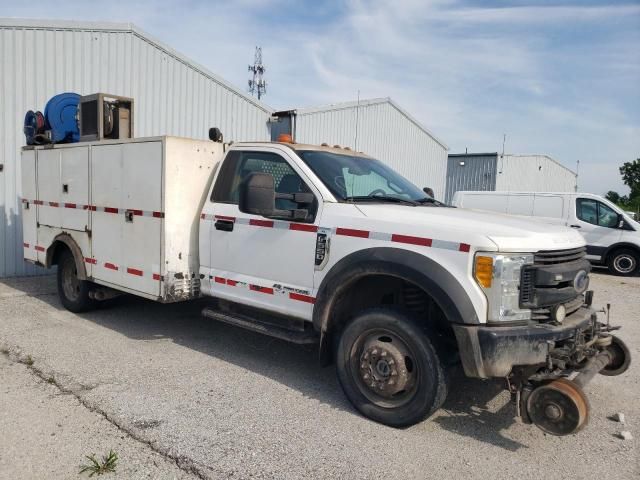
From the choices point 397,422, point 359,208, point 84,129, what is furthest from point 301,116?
point 397,422

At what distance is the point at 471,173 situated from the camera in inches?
1061

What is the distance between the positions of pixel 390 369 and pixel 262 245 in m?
1.65

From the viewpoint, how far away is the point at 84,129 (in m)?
6.97

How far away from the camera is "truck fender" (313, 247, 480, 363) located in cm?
361

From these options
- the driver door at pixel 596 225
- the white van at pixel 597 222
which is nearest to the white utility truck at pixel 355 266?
the white van at pixel 597 222

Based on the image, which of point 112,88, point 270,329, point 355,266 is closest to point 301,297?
point 270,329

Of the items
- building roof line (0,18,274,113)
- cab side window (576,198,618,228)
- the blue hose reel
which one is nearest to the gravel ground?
the blue hose reel

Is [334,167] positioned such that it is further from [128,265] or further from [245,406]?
[128,265]

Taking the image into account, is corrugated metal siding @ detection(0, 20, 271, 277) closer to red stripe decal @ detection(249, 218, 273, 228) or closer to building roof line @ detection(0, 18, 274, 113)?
building roof line @ detection(0, 18, 274, 113)

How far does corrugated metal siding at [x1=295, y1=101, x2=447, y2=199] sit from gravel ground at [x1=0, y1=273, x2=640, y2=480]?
372 inches

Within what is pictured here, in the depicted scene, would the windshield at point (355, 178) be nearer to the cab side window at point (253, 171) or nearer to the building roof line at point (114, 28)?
the cab side window at point (253, 171)

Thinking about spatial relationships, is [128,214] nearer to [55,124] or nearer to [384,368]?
[55,124]

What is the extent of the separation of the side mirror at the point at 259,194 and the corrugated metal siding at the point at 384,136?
32.0ft

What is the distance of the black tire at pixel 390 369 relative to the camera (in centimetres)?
379
